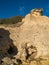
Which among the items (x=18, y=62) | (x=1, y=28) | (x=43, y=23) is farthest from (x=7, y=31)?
(x=18, y=62)

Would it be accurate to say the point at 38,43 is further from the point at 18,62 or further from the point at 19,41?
the point at 18,62

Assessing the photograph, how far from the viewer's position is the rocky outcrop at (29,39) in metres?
35.2

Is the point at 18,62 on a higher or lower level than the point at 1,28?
lower

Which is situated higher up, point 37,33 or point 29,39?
point 37,33

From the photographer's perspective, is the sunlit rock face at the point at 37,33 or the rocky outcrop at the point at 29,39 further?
the sunlit rock face at the point at 37,33

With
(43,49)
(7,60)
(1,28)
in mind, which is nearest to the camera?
(7,60)

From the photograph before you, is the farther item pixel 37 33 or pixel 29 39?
pixel 37 33

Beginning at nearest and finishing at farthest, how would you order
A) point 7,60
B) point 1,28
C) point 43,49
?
point 7,60 → point 43,49 → point 1,28

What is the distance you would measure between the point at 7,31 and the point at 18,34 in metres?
2.26

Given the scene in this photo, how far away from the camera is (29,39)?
3853cm

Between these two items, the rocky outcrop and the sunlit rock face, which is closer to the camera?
the rocky outcrop

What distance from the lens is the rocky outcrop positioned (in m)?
35.2

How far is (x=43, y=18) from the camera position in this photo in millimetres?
43688

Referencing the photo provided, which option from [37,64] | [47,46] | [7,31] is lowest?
[37,64]
